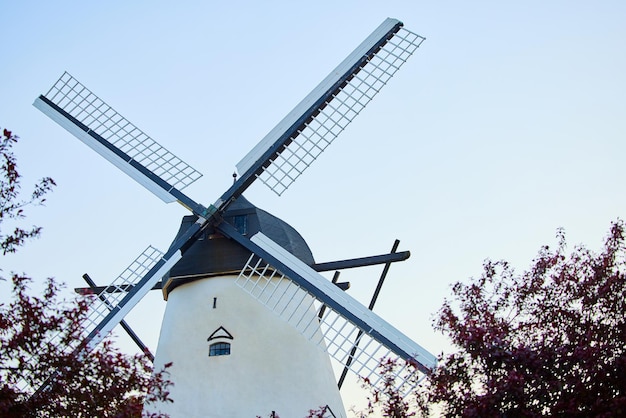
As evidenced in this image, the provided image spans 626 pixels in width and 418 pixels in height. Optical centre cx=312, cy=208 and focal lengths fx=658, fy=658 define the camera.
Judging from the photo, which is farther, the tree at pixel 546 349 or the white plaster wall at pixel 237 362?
the white plaster wall at pixel 237 362

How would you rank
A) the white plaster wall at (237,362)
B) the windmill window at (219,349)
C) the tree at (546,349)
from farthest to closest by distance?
the windmill window at (219,349), the white plaster wall at (237,362), the tree at (546,349)

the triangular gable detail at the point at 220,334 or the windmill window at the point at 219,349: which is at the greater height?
the triangular gable detail at the point at 220,334

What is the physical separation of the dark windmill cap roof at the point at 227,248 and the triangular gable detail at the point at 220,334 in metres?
0.94

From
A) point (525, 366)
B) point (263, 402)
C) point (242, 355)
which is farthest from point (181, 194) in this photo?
point (525, 366)

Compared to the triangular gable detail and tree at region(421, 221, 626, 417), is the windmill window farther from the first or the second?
tree at region(421, 221, 626, 417)

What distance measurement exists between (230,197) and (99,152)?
2.68m

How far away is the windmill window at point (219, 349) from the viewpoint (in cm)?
992

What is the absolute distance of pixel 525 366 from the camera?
6289 mm

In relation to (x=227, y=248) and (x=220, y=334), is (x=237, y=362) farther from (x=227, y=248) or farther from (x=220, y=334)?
(x=227, y=248)

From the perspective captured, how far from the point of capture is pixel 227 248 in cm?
1062

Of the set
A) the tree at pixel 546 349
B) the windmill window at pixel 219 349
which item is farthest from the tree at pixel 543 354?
the windmill window at pixel 219 349

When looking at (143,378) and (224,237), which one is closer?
(143,378)

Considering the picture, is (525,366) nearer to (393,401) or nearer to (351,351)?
(393,401)

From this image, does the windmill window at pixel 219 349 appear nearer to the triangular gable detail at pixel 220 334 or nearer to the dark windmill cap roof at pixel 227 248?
the triangular gable detail at pixel 220 334
